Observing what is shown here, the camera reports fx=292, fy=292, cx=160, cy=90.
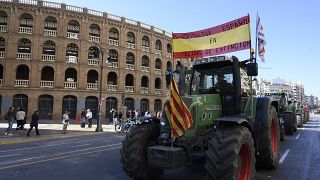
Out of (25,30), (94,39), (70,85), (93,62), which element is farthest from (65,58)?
(25,30)

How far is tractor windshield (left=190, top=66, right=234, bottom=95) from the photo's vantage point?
281 inches

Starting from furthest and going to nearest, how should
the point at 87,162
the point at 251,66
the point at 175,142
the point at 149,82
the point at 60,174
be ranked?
the point at 149,82 < the point at 87,162 < the point at 60,174 < the point at 251,66 < the point at 175,142

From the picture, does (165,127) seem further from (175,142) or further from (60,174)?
(60,174)

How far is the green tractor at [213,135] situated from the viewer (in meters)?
5.39

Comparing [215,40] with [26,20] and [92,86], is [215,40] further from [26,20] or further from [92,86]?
[26,20]

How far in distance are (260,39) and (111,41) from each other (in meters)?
33.9

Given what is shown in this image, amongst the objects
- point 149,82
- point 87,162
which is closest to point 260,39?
point 87,162

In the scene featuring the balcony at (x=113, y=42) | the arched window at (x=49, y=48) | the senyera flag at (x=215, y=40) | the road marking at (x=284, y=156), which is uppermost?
the balcony at (x=113, y=42)

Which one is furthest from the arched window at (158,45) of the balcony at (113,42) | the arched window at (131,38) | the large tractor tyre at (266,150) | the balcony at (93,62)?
the large tractor tyre at (266,150)

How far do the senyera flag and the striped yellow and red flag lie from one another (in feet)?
6.87

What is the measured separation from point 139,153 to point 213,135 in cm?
178

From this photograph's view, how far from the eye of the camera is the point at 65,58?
123 ft

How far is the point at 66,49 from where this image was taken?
3778cm

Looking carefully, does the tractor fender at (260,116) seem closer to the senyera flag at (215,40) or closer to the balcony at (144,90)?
the senyera flag at (215,40)
